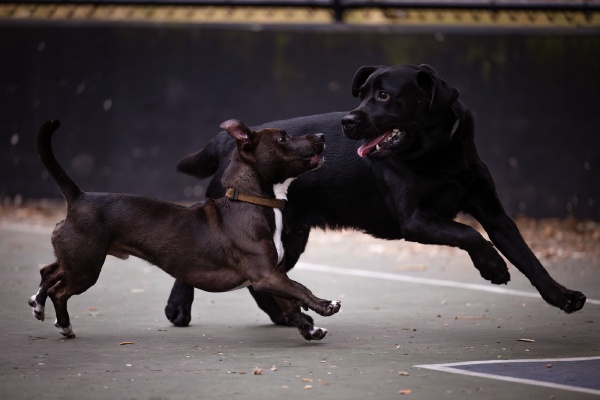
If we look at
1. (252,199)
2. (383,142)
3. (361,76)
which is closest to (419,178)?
(383,142)

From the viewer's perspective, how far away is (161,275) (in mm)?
10039

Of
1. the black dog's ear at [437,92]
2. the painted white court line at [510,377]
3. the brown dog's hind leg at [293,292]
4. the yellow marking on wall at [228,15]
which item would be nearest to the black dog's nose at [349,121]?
the black dog's ear at [437,92]

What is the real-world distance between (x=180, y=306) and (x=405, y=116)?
186cm

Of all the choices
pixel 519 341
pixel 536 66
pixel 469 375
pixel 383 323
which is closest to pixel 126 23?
pixel 536 66

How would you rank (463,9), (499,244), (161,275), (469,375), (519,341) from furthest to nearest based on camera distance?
1. (463,9)
2. (161,275)
3. (499,244)
4. (519,341)
5. (469,375)

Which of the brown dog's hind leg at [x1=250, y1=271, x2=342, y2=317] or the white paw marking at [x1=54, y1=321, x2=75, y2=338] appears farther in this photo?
the white paw marking at [x1=54, y1=321, x2=75, y2=338]

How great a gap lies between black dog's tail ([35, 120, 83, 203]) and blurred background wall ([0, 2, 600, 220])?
6.49 meters

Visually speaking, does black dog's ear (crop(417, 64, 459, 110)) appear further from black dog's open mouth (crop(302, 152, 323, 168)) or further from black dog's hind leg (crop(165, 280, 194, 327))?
black dog's hind leg (crop(165, 280, 194, 327))

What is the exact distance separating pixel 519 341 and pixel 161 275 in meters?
4.14

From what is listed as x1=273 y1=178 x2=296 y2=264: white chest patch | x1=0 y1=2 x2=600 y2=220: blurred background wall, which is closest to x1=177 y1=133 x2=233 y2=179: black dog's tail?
x1=273 y1=178 x2=296 y2=264: white chest patch

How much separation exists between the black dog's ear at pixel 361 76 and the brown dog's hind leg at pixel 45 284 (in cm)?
216

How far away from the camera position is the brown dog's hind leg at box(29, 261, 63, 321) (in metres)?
6.93

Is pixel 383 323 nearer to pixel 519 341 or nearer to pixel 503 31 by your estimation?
pixel 519 341

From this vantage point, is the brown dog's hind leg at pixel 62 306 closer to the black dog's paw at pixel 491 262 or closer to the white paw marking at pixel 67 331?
the white paw marking at pixel 67 331
